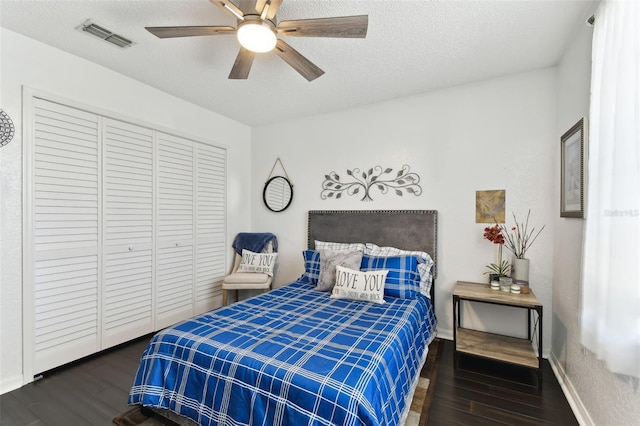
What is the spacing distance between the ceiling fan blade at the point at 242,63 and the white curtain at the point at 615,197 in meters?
1.96

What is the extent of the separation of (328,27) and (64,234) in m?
2.67

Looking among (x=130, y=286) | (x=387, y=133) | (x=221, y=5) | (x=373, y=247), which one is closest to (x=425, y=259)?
(x=373, y=247)

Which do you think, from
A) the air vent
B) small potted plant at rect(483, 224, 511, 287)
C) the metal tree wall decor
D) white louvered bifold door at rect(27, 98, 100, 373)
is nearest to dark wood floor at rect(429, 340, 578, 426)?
small potted plant at rect(483, 224, 511, 287)

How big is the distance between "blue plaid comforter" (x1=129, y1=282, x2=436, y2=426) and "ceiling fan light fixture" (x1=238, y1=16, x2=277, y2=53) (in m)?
1.81

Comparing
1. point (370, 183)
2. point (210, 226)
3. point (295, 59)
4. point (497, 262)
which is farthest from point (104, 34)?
point (497, 262)

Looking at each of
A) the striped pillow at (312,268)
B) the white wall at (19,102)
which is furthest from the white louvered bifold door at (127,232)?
the striped pillow at (312,268)

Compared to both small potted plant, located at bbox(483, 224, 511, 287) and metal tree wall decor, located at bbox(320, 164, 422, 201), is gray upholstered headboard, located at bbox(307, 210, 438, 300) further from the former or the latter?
small potted plant, located at bbox(483, 224, 511, 287)

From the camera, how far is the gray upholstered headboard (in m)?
3.06

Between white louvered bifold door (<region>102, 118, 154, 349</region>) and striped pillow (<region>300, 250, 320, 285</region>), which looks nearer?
white louvered bifold door (<region>102, 118, 154, 349</region>)

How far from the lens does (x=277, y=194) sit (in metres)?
4.14

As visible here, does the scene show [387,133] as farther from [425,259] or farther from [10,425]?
[10,425]

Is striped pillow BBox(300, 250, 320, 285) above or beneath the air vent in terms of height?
beneath

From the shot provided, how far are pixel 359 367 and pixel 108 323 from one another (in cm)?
256

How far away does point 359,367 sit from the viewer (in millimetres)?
1460
